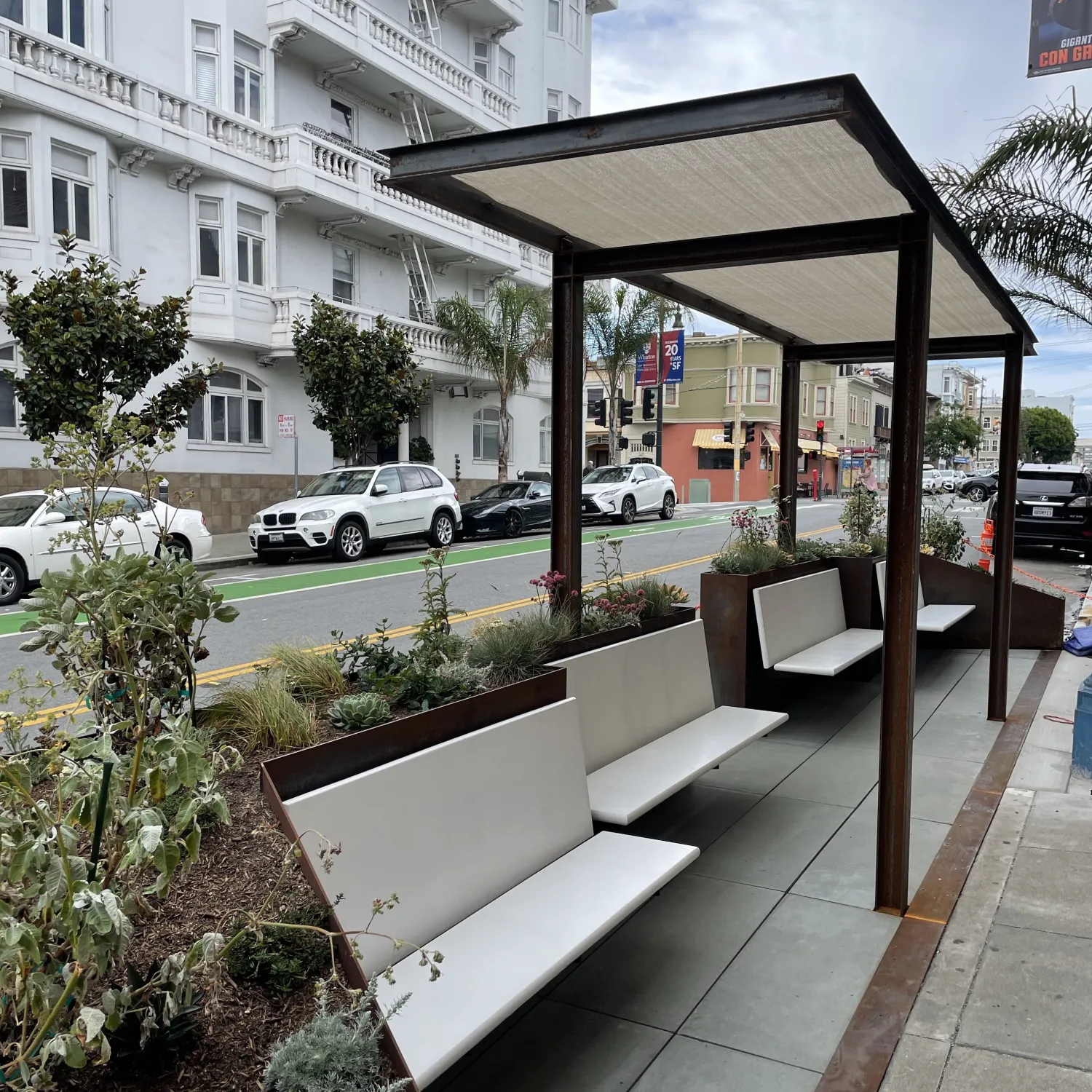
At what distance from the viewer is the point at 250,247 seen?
23.0 metres

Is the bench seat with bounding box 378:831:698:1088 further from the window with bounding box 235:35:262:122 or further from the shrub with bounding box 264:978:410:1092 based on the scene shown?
the window with bounding box 235:35:262:122

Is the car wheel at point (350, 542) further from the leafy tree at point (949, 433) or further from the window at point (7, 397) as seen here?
the leafy tree at point (949, 433)

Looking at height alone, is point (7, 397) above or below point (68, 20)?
below

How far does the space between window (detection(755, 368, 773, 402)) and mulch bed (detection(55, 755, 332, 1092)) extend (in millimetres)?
50878

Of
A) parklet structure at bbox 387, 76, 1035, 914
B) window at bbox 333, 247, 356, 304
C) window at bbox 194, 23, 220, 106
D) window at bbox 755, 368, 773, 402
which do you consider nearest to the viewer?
parklet structure at bbox 387, 76, 1035, 914

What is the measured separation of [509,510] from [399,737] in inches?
779

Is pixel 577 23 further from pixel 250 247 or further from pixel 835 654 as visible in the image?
pixel 835 654

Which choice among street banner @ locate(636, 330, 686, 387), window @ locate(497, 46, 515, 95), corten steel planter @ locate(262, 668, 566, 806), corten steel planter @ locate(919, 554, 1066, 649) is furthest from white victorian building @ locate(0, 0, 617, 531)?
corten steel planter @ locate(262, 668, 566, 806)

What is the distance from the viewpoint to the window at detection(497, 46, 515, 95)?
107ft

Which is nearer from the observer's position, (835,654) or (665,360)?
(835,654)

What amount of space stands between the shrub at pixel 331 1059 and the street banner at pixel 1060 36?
10.8 meters

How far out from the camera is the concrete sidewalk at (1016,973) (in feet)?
10.0

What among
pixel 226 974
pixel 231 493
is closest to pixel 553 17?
pixel 231 493

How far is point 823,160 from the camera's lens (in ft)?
12.8
